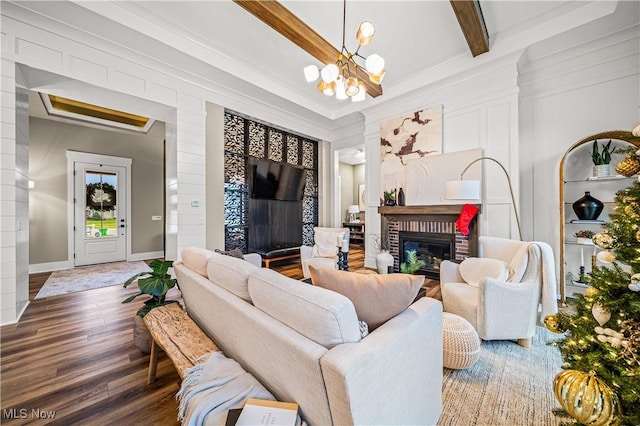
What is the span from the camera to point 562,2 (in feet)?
8.66

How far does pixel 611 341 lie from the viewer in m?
0.86

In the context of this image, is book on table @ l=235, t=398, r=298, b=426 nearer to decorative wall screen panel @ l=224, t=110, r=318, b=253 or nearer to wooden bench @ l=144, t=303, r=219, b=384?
wooden bench @ l=144, t=303, r=219, b=384

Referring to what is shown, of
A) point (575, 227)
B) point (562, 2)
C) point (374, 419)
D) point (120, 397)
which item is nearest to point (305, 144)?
point (562, 2)

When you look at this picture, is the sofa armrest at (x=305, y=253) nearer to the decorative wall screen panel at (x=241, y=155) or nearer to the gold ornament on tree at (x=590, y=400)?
the decorative wall screen panel at (x=241, y=155)

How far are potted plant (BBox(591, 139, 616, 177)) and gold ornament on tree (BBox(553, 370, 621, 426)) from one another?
3.03m

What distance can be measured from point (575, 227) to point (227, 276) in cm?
408

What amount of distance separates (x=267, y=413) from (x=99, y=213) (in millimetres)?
6778

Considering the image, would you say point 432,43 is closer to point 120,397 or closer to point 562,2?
point 562,2

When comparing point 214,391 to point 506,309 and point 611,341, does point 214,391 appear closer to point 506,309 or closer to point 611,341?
point 611,341

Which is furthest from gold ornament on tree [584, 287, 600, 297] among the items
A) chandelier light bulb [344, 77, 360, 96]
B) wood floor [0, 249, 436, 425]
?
chandelier light bulb [344, 77, 360, 96]

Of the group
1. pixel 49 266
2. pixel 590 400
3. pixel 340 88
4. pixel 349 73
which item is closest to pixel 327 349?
pixel 590 400

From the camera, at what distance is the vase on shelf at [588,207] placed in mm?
2764

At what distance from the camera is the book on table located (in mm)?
792

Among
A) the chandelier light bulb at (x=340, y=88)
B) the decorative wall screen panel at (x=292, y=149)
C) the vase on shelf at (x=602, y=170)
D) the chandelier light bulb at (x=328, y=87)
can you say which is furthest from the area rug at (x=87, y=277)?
the vase on shelf at (x=602, y=170)
